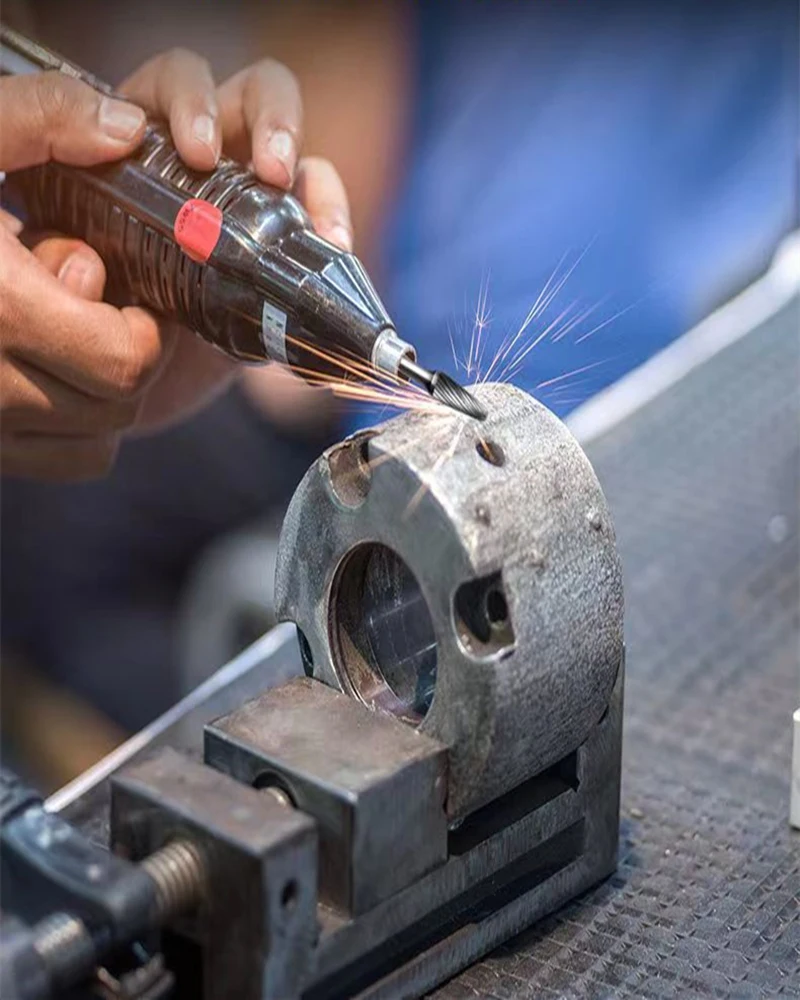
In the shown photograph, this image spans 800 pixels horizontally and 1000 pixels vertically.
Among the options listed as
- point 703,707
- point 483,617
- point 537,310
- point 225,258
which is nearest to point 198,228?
point 225,258

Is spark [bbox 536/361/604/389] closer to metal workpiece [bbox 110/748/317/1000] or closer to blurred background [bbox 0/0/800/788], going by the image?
blurred background [bbox 0/0/800/788]

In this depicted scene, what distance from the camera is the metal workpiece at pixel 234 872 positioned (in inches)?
25.9

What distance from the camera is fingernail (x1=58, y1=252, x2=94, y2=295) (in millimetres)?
1018

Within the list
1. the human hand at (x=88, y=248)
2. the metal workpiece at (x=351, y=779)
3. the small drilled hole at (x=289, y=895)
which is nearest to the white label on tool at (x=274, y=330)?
the human hand at (x=88, y=248)

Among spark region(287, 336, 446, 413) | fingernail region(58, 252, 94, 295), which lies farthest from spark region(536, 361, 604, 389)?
fingernail region(58, 252, 94, 295)

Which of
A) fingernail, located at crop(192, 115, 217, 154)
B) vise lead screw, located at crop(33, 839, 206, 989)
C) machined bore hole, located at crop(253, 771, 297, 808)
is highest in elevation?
fingernail, located at crop(192, 115, 217, 154)

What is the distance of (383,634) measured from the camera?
81cm

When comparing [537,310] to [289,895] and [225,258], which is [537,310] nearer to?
[225,258]

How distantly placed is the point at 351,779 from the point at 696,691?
547 millimetres

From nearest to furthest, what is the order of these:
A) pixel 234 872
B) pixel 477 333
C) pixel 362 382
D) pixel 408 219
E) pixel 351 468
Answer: pixel 234 872 < pixel 351 468 < pixel 362 382 < pixel 477 333 < pixel 408 219

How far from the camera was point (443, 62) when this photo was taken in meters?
1.51

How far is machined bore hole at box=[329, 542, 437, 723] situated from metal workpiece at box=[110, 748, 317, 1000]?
121 millimetres

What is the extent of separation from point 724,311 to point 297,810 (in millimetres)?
1169

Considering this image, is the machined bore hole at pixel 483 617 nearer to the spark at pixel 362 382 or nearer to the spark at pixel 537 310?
the spark at pixel 362 382
